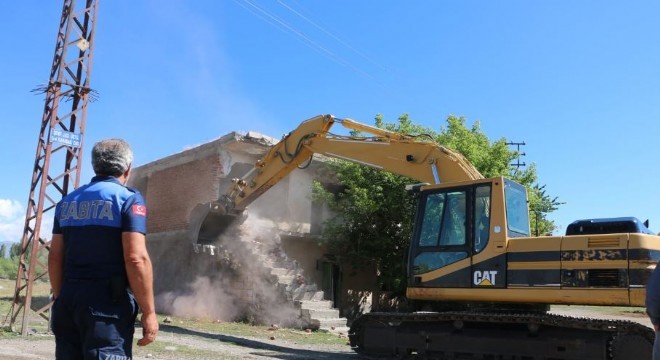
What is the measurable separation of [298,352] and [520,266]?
4148 millimetres

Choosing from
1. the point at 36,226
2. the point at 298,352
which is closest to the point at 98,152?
the point at 298,352

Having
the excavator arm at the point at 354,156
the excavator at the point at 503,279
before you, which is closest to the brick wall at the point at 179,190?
the excavator arm at the point at 354,156

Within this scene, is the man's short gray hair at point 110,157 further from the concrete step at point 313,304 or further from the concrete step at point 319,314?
the concrete step at point 313,304

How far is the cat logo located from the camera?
8.02 metres

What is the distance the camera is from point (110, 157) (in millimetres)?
3434

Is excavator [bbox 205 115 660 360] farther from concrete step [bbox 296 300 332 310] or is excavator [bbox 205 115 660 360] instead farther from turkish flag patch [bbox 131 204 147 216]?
turkish flag patch [bbox 131 204 147 216]

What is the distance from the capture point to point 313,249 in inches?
723

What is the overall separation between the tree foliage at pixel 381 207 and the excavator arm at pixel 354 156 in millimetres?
3373

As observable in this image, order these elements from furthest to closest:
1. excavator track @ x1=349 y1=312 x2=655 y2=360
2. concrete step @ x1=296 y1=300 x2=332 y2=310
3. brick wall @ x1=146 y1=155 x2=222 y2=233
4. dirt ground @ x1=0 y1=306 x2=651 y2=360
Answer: brick wall @ x1=146 y1=155 x2=222 y2=233
concrete step @ x1=296 y1=300 x2=332 y2=310
dirt ground @ x1=0 y1=306 x2=651 y2=360
excavator track @ x1=349 y1=312 x2=655 y2=360

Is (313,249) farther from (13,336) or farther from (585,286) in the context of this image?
(585,286)

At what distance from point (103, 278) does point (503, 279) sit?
5.98 m

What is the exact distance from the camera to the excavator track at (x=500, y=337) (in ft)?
23.9

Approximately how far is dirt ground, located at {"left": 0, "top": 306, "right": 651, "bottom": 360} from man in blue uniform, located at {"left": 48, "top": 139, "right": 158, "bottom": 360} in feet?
17.2

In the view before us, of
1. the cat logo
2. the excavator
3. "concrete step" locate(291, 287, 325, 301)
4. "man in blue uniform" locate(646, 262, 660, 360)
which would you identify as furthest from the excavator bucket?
"man in blue uniform" locate(646, 262, 660, 360)
